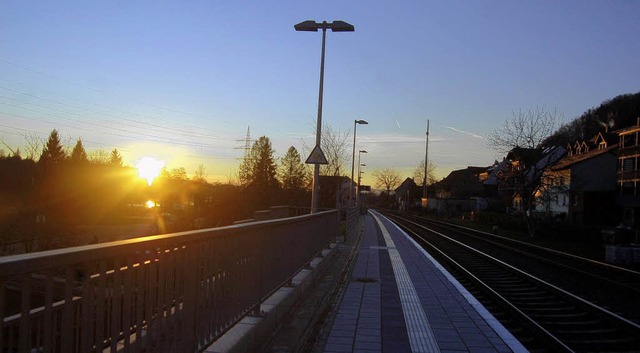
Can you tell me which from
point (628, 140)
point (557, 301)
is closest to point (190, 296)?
point (557, 301)

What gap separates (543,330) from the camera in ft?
24.6

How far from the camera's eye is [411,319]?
7953 mm

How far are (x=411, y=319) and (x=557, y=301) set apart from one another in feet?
14.7

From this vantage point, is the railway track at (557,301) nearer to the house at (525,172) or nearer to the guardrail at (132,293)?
the guardrail at (132,293)

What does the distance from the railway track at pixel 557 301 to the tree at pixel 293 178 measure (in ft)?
62.1

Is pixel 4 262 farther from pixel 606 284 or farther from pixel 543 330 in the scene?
pixel 606 284

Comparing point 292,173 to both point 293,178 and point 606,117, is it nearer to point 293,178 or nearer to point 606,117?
point 293,178

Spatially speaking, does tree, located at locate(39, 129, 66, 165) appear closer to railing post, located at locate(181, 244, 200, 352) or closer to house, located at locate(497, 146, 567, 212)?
house, located at locate(497, 146, 567, 212)

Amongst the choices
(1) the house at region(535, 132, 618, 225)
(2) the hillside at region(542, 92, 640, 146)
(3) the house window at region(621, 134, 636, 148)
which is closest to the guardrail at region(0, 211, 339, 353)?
(1) the house at region(535, 132, 618, 225)

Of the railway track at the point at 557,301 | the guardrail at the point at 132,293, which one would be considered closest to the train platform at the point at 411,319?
the railway track at the point at 557,301

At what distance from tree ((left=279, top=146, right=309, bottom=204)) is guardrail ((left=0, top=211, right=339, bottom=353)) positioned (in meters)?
31.5

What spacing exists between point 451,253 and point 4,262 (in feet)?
68.8

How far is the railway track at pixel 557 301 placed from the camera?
7.42 m

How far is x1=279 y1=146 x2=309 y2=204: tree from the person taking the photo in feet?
127
